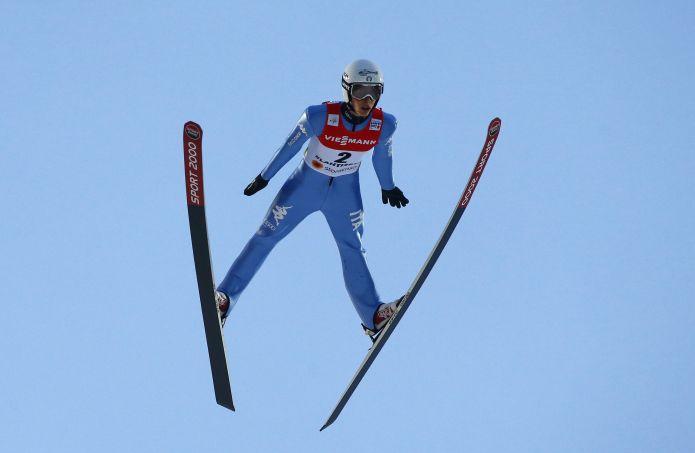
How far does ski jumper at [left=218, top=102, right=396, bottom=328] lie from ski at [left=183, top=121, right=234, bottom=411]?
0.62 metres

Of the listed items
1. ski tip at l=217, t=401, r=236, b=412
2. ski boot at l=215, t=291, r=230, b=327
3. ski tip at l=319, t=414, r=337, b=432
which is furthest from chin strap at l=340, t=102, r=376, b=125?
ski tip at l=319, t=414, r=337, b=432

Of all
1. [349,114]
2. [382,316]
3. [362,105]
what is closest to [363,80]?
[362,105]

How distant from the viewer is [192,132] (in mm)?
7316

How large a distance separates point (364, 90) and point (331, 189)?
39.5 inches

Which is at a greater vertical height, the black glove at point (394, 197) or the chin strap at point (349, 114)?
the chin strap at point (349, 114)

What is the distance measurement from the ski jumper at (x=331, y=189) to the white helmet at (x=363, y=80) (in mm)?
260

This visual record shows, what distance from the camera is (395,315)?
29.7ft

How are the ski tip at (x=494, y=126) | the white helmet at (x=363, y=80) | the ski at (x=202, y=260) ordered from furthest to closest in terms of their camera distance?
the ski tip at (x=494, y=126) < the white helmet at (x=363, y=80) < the ski at (x=202, y=260)

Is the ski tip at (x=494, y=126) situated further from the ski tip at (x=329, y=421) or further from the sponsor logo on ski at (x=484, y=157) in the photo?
the ski tip at (x=329, y=421)

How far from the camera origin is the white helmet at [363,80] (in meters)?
8.24

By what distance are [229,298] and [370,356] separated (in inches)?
50.7

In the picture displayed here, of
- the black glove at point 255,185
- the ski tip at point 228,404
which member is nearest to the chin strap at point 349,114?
the black glove at point 255,185

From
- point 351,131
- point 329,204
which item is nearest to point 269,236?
point 329,204

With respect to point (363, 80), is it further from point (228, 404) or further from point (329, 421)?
point (329, 421)
